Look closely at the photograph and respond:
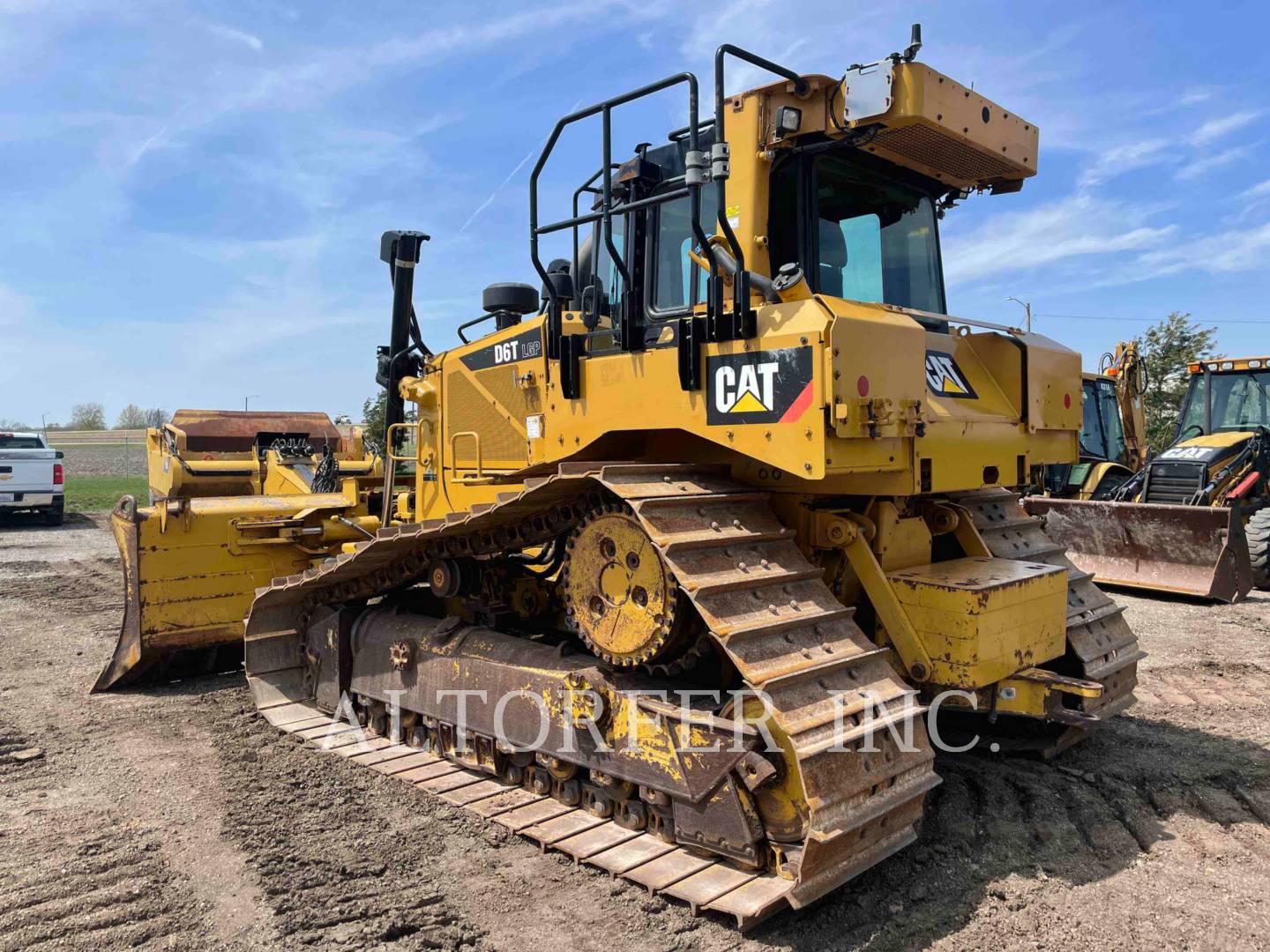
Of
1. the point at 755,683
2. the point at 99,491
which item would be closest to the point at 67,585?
the point at 755,683

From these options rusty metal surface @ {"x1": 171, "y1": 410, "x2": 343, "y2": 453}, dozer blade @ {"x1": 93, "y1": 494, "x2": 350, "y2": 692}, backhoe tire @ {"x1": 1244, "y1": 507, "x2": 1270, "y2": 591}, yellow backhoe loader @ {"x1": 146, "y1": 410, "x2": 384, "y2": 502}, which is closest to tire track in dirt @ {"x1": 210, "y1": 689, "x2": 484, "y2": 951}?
dozer blade @ {"x1": 93, "y1": 494, "x2": 350, "y2": 692}

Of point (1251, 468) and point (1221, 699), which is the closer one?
point (1221, 699)

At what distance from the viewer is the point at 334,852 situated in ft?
13.1

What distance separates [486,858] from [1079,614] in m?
3.27

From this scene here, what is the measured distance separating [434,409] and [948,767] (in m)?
3.84

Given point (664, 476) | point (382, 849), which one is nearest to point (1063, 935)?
point (664, 476)

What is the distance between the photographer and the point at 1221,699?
6.20m

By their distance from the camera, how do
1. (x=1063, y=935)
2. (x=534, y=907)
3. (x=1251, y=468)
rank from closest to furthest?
(x=1063, y=935), (x=534, y=907), (x=1251, y=468)

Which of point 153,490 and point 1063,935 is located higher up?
point 153,490

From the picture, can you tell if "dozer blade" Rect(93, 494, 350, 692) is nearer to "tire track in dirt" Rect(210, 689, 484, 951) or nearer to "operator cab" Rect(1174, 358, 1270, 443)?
"tire track in dirt" Rect(210, 689, 484, 951)

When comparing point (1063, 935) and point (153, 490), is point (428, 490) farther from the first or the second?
point (153, 490)

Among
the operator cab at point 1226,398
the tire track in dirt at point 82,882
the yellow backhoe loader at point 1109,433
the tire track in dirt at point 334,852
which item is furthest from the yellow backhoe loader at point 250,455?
the operator cab at point 1226,398

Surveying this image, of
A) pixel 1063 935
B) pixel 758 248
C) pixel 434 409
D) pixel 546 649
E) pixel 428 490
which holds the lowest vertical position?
pixel 1063 935

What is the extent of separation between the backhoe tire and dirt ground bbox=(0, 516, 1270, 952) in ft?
16.6
